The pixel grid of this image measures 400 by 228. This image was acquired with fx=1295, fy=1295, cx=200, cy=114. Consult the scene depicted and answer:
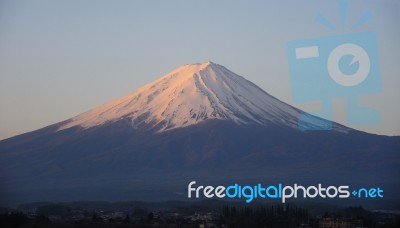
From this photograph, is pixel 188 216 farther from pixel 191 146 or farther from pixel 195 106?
pixel 195 106

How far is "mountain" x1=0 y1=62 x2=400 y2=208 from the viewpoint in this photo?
6159cm

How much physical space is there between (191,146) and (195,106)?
2839 mm

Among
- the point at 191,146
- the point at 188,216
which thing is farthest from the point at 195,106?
the point at 188,216

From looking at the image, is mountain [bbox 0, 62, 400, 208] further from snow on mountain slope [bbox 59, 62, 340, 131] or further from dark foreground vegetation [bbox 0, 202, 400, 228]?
dark foreground vegetation [bbox 0, 202, 400, 228]

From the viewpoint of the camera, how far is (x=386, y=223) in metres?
36.4

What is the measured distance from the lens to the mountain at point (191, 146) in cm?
6159

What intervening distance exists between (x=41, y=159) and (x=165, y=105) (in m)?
6.94

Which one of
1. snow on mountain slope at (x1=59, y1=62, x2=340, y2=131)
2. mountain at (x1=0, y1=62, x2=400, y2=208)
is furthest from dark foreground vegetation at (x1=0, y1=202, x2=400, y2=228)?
snow on mountain slope at (x1=59, y1=62, x2=340, y2=131)

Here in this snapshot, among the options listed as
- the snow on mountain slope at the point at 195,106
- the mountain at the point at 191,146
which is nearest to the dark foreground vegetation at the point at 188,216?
the mountain at the point at 191,146

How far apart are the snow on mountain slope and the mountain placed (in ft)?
0.17

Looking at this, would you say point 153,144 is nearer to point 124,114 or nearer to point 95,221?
point 124,114

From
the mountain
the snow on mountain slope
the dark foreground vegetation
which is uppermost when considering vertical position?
the snow on mountain slope

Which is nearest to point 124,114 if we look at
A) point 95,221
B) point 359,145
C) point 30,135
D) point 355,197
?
point 30,135

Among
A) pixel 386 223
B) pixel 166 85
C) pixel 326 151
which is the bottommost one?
pixel 386 223
